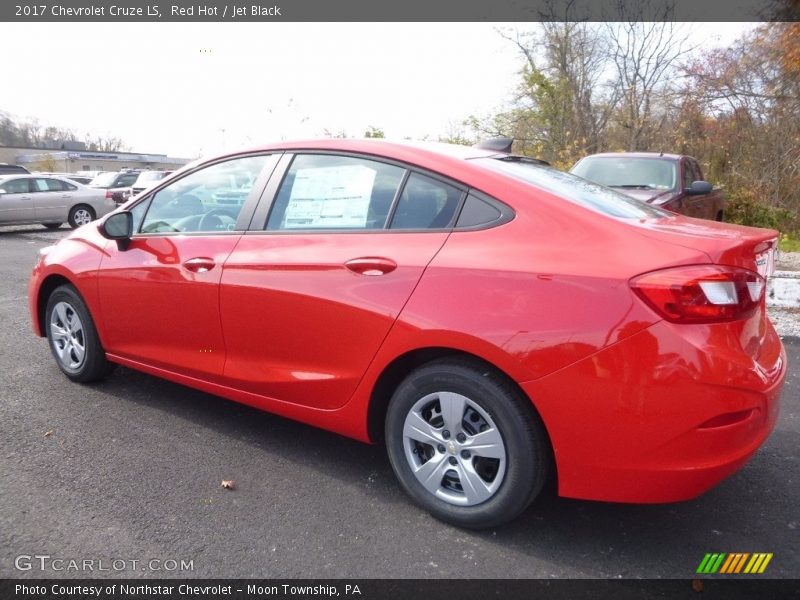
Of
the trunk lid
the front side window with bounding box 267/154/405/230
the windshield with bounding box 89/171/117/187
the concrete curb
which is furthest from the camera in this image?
the windshield with bounding box 89/171/117/187

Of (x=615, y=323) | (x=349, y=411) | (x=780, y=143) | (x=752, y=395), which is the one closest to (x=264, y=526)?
(x=349, y=411)

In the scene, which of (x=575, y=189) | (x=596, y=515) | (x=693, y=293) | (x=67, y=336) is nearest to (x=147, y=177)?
(x=67, y=336)

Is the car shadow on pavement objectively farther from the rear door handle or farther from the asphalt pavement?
the rear door handle

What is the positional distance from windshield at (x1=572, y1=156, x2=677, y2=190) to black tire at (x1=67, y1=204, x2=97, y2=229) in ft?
43.7

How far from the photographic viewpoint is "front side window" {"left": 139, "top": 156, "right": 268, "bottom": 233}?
3.41m

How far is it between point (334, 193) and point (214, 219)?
0.81 meters

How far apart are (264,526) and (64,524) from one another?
824mm

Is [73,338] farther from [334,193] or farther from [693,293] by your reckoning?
[693,293]

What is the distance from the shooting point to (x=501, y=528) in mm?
2625

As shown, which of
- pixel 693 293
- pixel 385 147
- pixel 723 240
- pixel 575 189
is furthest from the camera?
pixel 385 147

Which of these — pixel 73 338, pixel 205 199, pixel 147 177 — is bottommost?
pixel 73 338

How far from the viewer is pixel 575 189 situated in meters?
2.89

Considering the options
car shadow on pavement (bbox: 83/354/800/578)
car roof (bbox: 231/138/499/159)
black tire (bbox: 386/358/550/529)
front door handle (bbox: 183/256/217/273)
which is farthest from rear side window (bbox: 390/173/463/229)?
car shadow on pavement (bbox: 83/354/800/578)

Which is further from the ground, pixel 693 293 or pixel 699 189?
pixel 699 189
